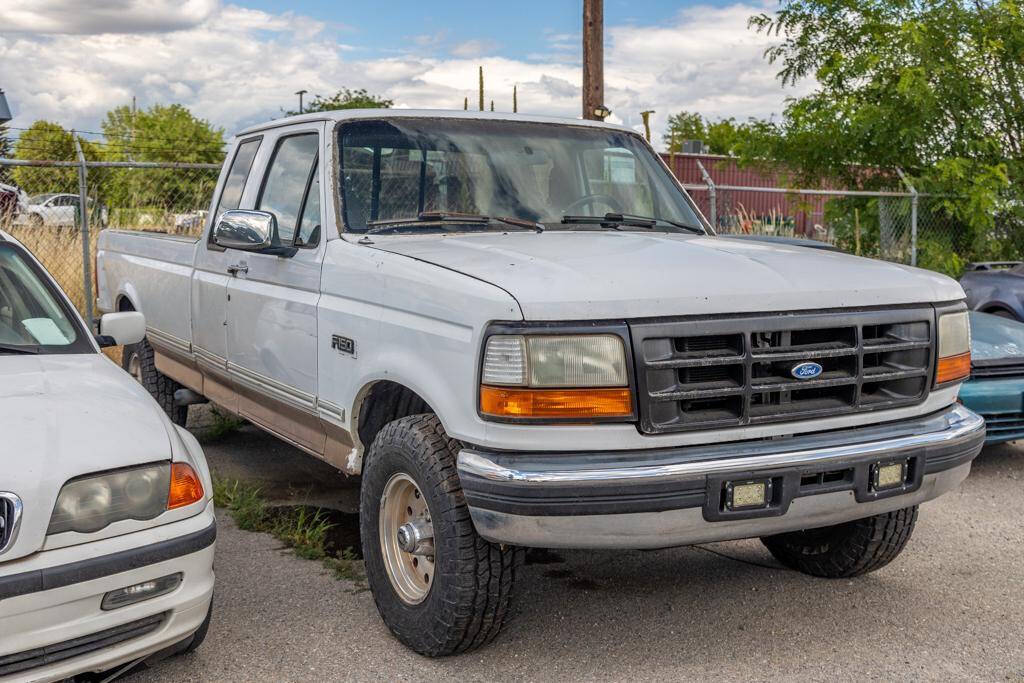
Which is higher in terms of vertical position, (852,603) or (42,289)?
(42,289)

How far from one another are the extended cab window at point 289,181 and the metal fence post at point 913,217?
9850 millimetres

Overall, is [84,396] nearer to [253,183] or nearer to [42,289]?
[42,289]

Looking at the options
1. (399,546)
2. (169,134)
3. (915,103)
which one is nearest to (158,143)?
(169,134)

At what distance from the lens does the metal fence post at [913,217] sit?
12992 mm

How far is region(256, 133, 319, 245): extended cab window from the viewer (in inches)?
189

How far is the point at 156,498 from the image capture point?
318 cm

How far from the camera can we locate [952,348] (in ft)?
12.8

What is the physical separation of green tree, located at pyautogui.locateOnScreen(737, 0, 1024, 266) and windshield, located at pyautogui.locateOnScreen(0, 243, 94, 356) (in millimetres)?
10475

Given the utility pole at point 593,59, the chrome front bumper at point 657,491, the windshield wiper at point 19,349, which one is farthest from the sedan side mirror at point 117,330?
the utility pole at point 593,59

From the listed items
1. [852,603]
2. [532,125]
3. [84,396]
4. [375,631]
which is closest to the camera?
[84,396]

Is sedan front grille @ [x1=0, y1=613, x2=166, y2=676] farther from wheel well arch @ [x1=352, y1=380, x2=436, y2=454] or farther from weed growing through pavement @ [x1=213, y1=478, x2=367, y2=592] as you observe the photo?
weed growing through pavement @ [x1=213, y1=478, x2=367, y2=592]

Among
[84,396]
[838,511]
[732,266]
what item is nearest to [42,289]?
[84,396]

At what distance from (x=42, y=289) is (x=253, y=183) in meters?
1.51

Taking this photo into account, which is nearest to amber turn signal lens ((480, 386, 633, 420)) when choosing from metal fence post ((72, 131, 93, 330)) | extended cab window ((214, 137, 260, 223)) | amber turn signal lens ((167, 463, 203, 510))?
amber turn signal lens ((167, 463, 203, 510))
